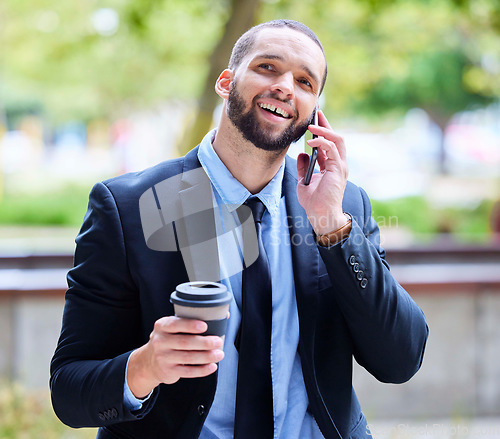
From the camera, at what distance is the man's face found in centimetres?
214

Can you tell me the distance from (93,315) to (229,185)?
2.19 ft

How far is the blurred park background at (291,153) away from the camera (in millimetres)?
5445

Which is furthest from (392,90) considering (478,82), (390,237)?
(390,237)

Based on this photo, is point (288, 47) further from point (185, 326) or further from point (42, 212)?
point (42, 212)

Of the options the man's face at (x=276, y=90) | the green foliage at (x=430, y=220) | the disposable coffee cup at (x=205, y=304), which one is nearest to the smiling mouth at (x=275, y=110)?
the man's face at (x=276, y=90)

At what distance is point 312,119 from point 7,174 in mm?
25188

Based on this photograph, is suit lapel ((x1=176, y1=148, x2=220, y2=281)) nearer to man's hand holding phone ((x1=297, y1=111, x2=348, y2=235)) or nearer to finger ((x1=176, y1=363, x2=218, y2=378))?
man's hand holding phone ((x1=297, y1=111, x2=348, y2=235))

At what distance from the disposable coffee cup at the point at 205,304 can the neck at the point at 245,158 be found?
29.4 inches

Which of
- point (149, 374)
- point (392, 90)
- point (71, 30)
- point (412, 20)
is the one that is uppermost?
point (392, 90)

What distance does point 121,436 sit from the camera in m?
2.15

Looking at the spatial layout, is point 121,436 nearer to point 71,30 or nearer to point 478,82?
point 71,30

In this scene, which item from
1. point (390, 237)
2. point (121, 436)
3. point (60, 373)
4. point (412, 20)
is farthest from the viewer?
point (390, 237)

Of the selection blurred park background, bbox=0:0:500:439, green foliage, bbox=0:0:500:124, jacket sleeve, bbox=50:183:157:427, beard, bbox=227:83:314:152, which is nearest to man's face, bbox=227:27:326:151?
beard, bbox=227:83:314:152

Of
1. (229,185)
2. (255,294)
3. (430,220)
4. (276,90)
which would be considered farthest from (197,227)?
(430,220)
